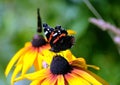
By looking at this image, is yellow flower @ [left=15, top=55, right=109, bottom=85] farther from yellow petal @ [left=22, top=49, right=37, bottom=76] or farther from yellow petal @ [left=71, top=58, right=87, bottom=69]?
yellow petal @ [left=22, top=49, right=37, bottom=76]

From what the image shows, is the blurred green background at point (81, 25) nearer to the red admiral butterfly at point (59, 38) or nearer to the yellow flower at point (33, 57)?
the yellow flower at point (33, 57)

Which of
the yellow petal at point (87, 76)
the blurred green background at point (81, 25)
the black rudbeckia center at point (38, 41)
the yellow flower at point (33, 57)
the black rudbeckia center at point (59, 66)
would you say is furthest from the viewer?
the blurred green background at point (81, 25)

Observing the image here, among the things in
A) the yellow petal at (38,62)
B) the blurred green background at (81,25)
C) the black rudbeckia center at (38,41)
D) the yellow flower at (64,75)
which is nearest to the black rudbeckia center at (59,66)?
→ the yellow flower at (64,75)

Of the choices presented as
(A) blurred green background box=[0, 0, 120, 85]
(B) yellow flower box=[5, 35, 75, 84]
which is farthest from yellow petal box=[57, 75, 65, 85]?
(A) blurred green background box=[0, 0, 120, 85]

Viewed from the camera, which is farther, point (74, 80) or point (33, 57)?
point (33, 57)

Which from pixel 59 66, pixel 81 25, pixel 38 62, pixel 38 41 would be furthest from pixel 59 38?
pixel 81 25

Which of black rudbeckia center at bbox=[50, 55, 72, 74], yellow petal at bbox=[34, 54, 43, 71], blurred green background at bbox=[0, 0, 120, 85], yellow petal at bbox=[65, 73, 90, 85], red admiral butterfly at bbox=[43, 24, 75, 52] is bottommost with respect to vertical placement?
yellow petal at bbox=[65, 73, 90, 85]

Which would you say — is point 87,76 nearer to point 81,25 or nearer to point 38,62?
point 38,62
